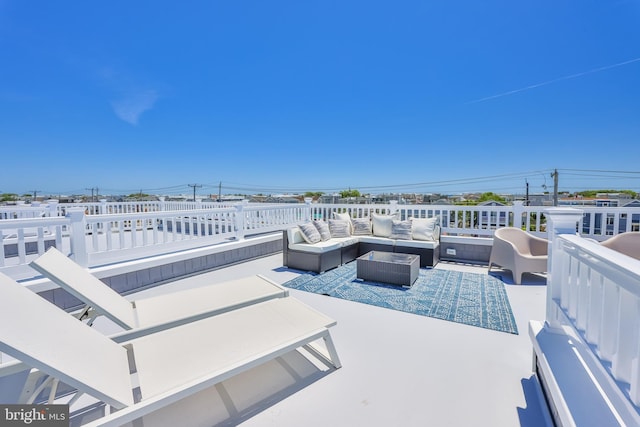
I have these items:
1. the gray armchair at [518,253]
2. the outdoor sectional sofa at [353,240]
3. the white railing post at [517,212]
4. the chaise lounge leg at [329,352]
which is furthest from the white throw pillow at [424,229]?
the chaise lounge leg at [329,352]

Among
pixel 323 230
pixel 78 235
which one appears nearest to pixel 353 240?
pixel 323 230

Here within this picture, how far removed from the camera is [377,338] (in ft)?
8.50

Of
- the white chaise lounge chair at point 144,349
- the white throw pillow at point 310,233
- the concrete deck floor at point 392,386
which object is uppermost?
the white throw pillow at point 310,233

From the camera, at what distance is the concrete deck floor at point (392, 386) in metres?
1.64

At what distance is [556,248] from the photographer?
75.9 inches

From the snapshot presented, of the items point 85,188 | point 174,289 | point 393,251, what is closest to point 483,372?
point 393,251

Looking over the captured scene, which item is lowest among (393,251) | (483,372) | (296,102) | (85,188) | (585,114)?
(483,372)

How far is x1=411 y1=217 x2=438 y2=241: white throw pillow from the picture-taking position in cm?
520

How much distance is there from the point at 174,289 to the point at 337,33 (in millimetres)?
7760

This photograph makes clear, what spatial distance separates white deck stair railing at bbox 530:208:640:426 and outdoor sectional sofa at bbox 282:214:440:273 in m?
3.11

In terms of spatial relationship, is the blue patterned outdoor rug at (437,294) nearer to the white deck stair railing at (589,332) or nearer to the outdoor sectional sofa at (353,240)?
the outdoor sectional sofa at (353,240)

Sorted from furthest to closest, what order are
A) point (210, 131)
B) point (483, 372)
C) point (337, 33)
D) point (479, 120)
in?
point (210, 131) < point (479, 120) < point (337, 33) < point (483, 372)

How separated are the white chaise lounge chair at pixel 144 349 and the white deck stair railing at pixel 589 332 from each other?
143 cm

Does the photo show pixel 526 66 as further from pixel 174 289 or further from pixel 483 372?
pixel 174 289
